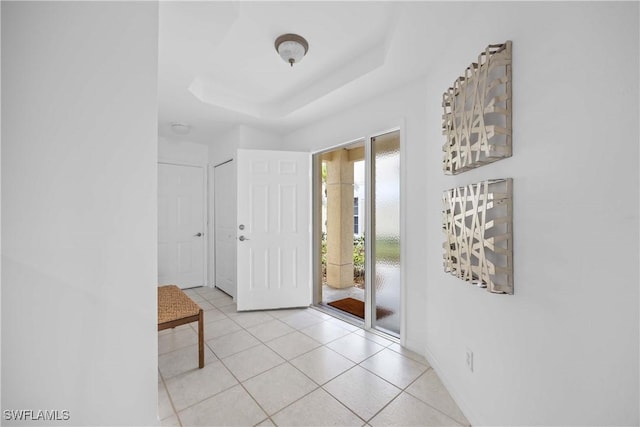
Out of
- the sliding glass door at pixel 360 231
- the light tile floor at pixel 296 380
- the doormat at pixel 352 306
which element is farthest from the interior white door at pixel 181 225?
the doormat at pixel 352 306

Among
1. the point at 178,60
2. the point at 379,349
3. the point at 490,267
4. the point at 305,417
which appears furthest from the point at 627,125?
the point at 178,60

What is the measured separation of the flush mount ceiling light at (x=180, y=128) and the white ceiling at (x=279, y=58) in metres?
0.14

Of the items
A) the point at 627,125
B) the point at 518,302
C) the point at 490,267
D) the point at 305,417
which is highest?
the point at 627,125

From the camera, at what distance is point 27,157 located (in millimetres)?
610

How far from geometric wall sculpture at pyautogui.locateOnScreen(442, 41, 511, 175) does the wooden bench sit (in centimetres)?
208

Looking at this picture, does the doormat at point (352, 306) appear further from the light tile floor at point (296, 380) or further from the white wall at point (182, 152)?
the white wall at point (182, 152)

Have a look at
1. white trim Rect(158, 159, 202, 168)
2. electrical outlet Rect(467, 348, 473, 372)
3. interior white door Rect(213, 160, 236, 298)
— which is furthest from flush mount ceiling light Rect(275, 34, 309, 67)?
white trim Rect(158, 159, 202, 168)

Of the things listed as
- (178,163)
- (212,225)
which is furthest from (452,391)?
(178,163)

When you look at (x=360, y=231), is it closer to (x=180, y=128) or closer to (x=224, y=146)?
(x=224, y=146)

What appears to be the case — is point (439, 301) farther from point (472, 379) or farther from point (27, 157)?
point (27, 157)

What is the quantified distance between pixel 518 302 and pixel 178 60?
8.60 ft

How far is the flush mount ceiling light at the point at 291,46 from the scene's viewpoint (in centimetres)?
190

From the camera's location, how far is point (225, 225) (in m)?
3.92

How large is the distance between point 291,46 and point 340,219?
2.36m
